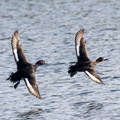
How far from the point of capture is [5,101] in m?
16.2

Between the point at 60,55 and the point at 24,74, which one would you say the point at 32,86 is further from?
the point at 60,55

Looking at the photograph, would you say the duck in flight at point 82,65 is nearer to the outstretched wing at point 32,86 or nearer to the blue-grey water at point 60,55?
the blue-grey water at point 60,55

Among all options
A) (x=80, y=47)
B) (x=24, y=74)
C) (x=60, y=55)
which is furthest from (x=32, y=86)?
(x=60, y=55)

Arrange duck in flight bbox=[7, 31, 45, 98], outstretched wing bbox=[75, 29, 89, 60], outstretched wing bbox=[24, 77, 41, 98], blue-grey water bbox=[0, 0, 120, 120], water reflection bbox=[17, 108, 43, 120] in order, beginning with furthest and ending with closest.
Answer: outstretched wing bbox=[75, 29, 89, 60]
blue-grey water bbox=[0, 0, 120, 120]
duck in flight bbox=[7, 31, 45, 98]
outstretched wing bbox=[24, 77, 41, 98]
water reflection bbox=[17, 108, 43, 120]

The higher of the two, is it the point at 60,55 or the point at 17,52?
the point at 17,52

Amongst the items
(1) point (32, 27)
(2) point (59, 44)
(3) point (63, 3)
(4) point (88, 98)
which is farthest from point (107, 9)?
(4) point (88, 98)

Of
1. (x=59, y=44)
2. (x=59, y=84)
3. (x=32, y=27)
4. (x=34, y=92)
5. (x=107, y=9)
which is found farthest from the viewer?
(x=107, y=9)

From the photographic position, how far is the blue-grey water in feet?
50.6

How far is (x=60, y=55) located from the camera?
2230 centimetres

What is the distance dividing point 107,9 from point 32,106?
16542mm

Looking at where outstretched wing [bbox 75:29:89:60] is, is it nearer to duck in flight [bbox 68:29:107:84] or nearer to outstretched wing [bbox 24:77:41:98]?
duck in flight [bbox 68:29:107:84]

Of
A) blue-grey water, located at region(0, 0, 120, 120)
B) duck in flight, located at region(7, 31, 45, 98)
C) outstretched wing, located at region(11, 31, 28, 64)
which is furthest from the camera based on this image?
outstretched wing, located at region(11, 31, 28, 64)

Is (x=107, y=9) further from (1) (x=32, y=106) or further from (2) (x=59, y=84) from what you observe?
(1) (x=32, y=106)

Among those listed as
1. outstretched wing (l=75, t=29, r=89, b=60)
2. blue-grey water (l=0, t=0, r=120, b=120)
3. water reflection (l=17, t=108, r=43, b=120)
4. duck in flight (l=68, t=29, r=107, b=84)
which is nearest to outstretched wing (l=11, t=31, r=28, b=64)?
blue-grey water (l=0, t=0, r=120, b=120)
